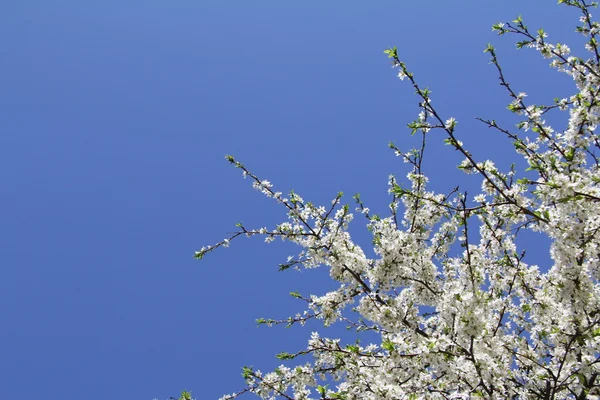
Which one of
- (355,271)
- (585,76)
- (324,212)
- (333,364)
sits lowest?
Answer: (333,364)

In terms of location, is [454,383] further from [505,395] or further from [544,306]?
[544,306]

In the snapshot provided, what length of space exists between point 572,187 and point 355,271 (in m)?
3.30

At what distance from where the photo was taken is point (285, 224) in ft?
24.8

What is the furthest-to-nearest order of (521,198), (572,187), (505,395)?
(521,198), (505,395), (572,187)

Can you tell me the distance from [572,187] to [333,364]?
464 cm

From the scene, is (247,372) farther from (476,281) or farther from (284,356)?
(476,281)

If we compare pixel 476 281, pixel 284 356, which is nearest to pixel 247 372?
pixel 284 356

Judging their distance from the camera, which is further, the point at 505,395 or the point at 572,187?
the point at 505,395

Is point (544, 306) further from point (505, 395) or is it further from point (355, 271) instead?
point (355, 271)

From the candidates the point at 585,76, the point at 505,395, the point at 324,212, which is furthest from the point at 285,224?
the point at 585,76

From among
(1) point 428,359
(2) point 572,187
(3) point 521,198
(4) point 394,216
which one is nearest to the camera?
(2) point 572,187

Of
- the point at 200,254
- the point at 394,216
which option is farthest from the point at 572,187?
the point at 200,254

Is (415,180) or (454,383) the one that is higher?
(415,180)

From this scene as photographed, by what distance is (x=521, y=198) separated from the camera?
21.6 feet
